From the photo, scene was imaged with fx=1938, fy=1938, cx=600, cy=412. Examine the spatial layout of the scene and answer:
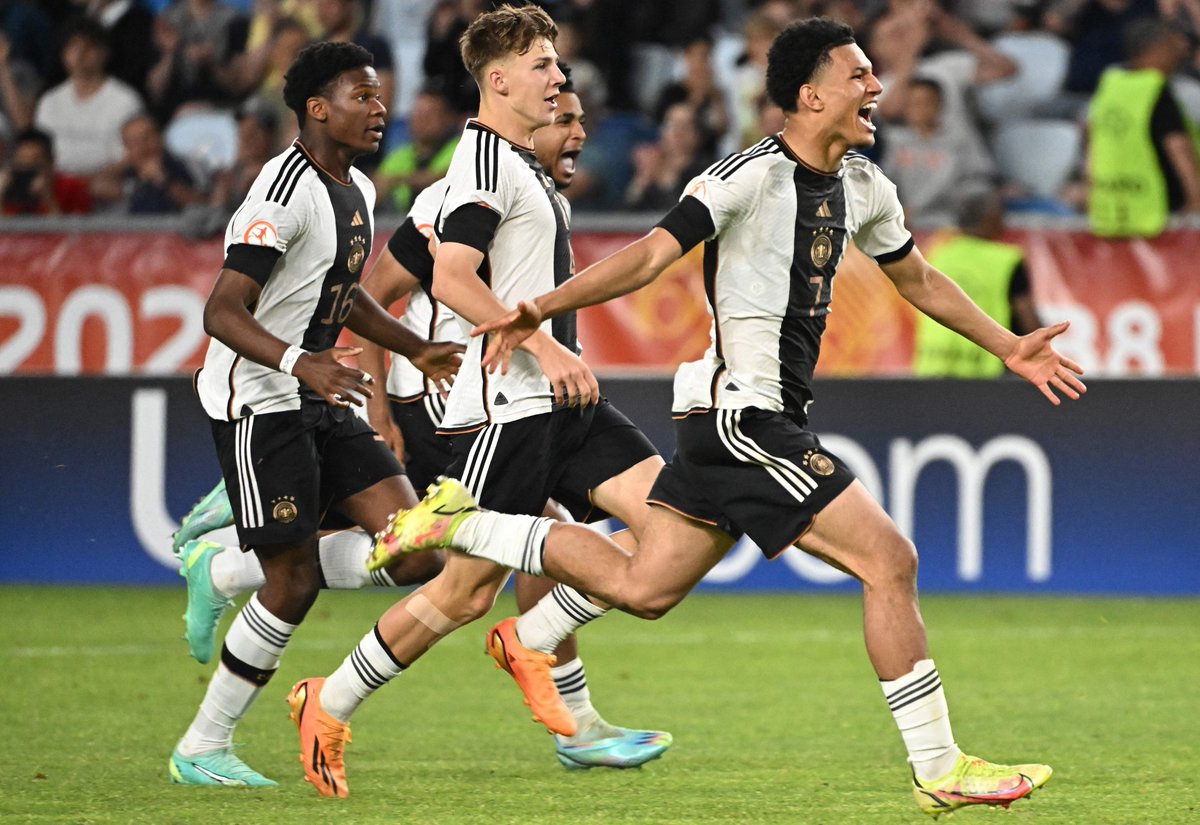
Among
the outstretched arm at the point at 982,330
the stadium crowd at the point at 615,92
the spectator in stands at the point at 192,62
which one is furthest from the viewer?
the spectator in stands at the point at 192,62

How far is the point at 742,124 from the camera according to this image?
45.4 feet

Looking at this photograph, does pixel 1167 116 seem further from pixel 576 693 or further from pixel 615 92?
pixel 576 693

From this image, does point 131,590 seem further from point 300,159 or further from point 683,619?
point 300,159

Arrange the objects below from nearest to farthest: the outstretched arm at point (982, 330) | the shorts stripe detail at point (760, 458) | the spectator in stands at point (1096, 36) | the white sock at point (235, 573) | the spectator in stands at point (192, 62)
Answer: the shorts stripe detail at point (760, 458) → the outstretched arm at point (982, 330) → the white sock at point (235, 573) → the spectator in stands at point (1096, 36) → the spectator in stands at point (192, 62)

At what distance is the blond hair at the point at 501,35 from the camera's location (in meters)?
5.74

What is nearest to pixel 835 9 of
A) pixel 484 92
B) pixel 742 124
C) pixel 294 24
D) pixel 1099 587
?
pixel 742 124

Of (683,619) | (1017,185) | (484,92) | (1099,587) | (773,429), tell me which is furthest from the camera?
(1017,185)

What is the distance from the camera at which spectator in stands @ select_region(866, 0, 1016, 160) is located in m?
13.4

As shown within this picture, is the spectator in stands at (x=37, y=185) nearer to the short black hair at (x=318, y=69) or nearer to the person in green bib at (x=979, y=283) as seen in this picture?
the person in green bib at (x=979, y=283)

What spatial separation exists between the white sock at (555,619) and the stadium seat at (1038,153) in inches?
337

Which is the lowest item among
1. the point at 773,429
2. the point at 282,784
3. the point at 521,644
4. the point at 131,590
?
the point at 131,590

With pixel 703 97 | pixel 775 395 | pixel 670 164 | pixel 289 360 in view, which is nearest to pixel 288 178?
pixel 289 360

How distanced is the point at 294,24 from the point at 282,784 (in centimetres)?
972

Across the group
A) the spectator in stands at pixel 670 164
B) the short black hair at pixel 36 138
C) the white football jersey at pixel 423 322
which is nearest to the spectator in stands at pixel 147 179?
the short black hair at pixel 36 138
